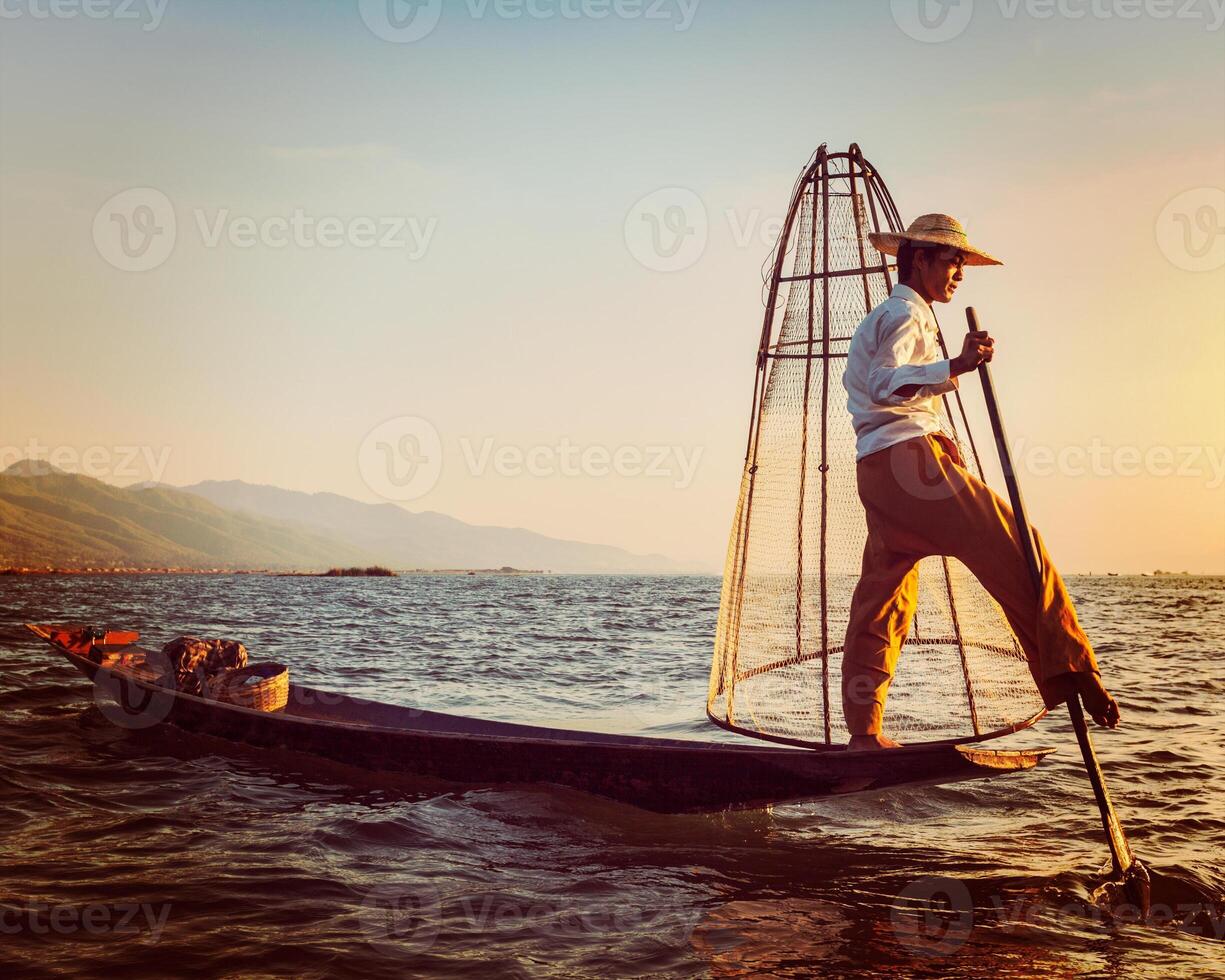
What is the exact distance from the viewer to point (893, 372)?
4.35 m

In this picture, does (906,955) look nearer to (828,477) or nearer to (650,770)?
(650,770)

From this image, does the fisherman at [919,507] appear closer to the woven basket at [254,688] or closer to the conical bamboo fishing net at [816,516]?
the conical bamboo fishing net at [816,516]

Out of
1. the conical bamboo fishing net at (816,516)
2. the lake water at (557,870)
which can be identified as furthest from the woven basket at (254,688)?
the conical bamboo fishing net at (816,516)

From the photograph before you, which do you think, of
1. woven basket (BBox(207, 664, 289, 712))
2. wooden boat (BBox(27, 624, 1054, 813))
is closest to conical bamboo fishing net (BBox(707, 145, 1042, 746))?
wooden boat (BBox(27, 624, 1054, 813))

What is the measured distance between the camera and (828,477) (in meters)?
6.47

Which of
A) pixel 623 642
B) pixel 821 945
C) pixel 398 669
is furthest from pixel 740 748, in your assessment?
pixel 623 642

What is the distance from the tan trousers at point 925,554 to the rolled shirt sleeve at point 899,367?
243 mm

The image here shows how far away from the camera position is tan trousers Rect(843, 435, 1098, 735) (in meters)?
4.09

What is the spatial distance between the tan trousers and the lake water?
1097 millimetres

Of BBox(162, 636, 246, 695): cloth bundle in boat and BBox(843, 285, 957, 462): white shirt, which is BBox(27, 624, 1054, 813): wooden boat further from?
BBox(843, 285, 957, 462): white shirt

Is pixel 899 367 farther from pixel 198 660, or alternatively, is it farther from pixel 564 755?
pixel 198 660

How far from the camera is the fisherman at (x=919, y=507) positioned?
4.11 m

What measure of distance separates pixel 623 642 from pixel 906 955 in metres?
Result: 16.5

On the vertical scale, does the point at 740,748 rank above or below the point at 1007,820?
above
